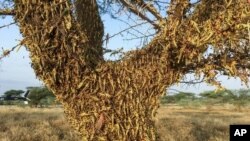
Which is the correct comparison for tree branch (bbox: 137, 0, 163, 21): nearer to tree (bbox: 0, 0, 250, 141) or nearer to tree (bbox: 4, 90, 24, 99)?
tree (bbox: 0, 0, 250, 141)

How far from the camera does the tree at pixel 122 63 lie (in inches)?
146

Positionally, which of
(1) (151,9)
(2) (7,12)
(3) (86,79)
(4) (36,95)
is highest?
(1) (151,9)

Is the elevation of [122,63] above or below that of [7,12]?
below

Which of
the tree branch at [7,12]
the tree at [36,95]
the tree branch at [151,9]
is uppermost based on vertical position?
the tree branch at [151,9]

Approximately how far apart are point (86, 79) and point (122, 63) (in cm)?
38

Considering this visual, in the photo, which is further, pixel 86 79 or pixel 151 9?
pixel 151 9

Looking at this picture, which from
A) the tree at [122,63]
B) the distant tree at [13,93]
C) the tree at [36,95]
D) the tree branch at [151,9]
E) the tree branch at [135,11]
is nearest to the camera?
the tree at [122,63]

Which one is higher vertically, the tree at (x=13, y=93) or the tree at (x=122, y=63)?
the tree at (x=122, y=63)

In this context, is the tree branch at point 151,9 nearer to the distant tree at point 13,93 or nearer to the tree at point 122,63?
the tree at point 122,63

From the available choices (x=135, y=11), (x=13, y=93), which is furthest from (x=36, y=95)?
(x=135, y=11)

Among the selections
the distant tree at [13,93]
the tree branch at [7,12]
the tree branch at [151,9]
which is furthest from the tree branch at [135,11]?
the distant tree at [13,93]

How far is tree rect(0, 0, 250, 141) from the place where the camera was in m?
3.70

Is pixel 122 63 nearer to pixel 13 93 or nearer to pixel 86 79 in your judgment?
pixel 86 79

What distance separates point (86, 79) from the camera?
3820mm
